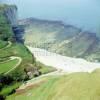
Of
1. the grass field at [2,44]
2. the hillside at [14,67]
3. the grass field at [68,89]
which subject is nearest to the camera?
the grass field at [68,89]

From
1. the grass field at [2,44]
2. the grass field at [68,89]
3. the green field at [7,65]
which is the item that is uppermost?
the grass field at [68,89]

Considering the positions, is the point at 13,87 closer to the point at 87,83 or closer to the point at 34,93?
the point at 34,93

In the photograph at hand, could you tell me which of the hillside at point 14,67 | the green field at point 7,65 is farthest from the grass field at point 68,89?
the green field at point 7,65

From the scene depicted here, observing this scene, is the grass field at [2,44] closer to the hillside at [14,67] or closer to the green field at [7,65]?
the hillside at [14,67]

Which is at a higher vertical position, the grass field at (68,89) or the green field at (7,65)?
the grass field at (68,89)

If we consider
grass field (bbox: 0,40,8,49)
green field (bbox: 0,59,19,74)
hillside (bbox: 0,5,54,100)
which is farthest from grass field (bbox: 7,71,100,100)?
grass field (bbox: 0,40,8,49)

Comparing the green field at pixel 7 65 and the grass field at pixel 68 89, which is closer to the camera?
the grass field at pixel 68 89

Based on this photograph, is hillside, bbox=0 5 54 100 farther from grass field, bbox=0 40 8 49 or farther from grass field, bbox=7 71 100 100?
grass field, bbox=7 71 100 100

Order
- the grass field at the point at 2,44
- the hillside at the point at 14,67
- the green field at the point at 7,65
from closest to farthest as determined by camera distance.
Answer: the hillside at the point at 14,67 < the green field at the point at 7,65 < the grass field at the point at 2,44

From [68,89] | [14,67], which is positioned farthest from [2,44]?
[68,89]
